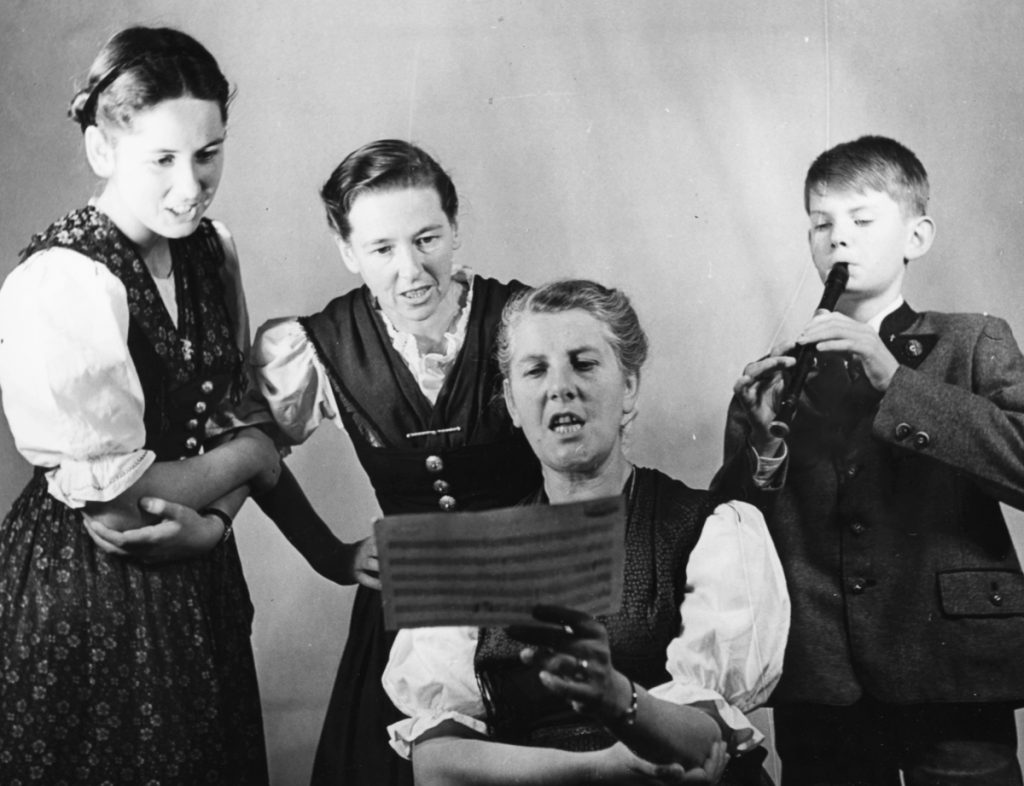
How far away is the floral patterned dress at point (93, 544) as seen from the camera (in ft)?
8.06

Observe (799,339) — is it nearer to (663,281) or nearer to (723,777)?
(663,281)

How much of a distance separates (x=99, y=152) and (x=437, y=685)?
112cm

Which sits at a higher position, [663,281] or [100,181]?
[100,181]

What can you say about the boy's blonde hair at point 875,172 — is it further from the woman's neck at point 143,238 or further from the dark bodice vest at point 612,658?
the woman's neck at point 143,238

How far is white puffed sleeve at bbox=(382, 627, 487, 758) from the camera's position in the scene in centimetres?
239

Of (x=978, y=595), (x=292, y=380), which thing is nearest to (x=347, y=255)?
(x=292, y=380)

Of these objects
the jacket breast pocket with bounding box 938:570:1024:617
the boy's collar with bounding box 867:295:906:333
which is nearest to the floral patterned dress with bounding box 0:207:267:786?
the boy's collar with bounding box 867:295:906:333

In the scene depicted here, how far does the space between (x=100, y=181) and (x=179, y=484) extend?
57 cm

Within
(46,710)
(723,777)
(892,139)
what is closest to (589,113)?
(892,139)

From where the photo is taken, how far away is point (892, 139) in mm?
2729

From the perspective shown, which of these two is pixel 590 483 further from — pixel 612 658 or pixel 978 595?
pixel 978 595

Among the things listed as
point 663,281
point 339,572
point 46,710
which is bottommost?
point 46,710

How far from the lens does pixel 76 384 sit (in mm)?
2438

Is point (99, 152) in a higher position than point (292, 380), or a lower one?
higher
